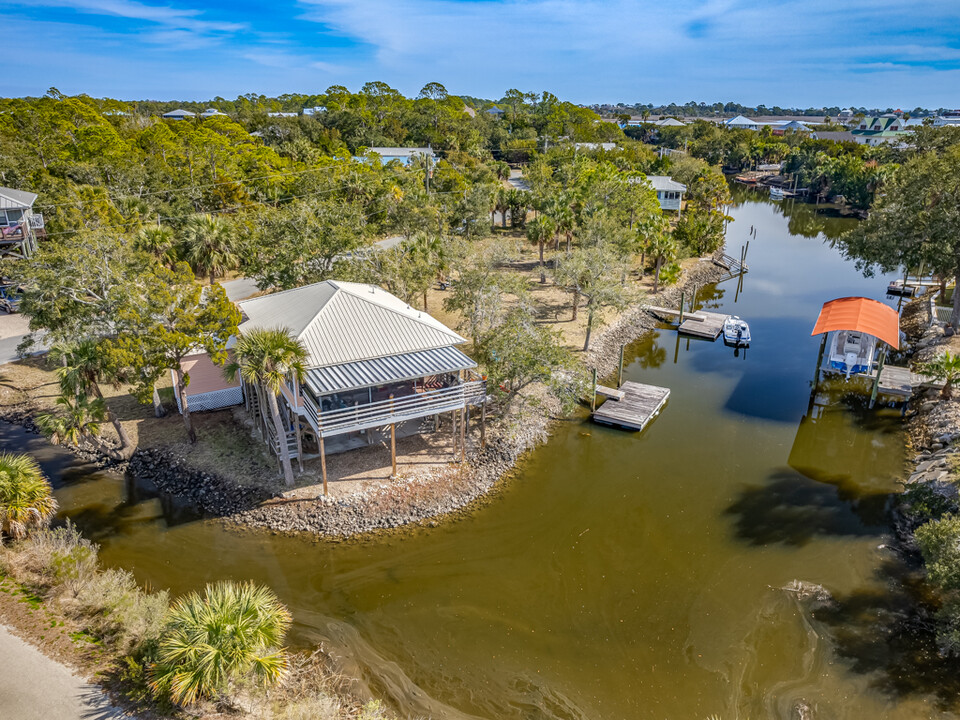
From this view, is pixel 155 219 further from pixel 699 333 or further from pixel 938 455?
pixel 938 455

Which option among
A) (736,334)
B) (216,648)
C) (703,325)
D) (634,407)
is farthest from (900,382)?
(216,648)

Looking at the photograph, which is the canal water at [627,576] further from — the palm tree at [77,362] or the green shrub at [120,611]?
the palm tree at [77,362]

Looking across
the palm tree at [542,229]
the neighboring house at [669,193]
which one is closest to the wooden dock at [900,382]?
the palm tree at [542,229]

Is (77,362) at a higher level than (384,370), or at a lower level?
higher

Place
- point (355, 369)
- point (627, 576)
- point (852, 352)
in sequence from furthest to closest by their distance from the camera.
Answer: point (852, 352), point (355, 369), point (627, 576)

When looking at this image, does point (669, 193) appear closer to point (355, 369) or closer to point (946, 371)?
point (946, 371)

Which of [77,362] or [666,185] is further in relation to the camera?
[666,185]

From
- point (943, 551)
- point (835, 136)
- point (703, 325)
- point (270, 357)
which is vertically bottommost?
point (943, 551)

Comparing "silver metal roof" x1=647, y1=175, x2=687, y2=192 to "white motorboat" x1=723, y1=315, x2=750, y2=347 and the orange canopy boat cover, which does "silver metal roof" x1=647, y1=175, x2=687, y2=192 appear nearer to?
"white motorboat" x1=723, y1=315, x2=750, y2=347
